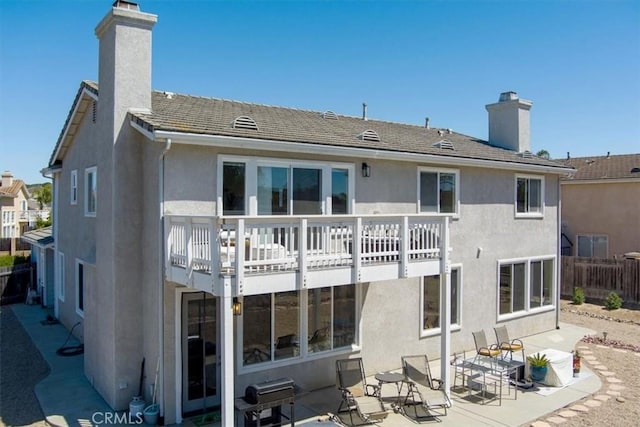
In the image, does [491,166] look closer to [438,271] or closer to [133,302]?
[438,271]

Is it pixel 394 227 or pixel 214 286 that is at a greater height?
pixel 394 227

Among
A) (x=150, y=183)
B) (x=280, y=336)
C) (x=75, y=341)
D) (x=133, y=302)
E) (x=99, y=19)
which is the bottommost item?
(x=75, y=341)

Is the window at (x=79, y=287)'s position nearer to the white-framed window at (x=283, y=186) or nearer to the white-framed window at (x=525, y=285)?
the white-framed window at (x=283, y=186)

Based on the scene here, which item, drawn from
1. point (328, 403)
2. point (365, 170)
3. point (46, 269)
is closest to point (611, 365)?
point (328, 403)

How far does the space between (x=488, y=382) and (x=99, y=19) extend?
13202mm

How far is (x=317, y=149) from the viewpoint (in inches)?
428

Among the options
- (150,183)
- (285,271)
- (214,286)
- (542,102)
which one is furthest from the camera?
(542,102)

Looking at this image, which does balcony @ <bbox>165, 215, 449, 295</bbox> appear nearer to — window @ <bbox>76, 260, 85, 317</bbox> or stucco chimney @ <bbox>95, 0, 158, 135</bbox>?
stucco chimney @ <bbox>95, 0, 158, 135</bbox>

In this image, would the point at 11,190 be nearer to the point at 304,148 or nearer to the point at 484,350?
the point at 304,148

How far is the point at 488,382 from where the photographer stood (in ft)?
38.9

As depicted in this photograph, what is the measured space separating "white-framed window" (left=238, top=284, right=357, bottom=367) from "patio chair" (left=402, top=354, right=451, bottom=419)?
66.0 inches

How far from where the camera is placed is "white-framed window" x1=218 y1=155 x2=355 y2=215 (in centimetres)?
1016

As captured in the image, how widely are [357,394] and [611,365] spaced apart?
806 centimetres

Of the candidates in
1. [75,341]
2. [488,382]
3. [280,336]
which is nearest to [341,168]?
[280,336]
